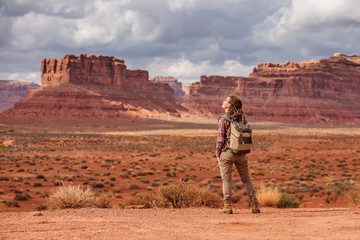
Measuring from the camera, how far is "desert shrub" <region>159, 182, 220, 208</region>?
9094mm

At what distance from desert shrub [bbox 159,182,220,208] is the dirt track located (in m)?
1.42

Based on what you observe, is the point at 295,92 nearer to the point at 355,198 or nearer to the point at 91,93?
the point at 91,93

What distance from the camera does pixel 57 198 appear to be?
8547 millimetres

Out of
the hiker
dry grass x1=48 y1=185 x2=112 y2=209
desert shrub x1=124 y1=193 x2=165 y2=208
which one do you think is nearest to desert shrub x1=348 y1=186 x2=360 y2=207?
the hiker

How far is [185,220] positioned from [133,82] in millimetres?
141111

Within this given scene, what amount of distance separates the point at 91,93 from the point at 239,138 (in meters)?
119

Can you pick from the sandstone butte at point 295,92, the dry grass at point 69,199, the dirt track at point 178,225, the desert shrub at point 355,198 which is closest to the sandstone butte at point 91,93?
the sandstone butte at point 295,92

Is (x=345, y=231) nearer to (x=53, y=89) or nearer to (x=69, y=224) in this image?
(x=69, y=224)

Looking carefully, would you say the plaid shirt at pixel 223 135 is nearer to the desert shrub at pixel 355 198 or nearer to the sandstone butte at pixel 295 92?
the desert shrub at pixel 355 198

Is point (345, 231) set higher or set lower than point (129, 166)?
higher

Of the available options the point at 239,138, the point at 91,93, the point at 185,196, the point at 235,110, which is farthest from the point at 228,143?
the point at 91,93

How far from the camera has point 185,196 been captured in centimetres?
911

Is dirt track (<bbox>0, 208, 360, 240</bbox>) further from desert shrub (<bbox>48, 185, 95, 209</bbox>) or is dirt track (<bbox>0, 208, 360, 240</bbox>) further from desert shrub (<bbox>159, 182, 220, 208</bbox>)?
desert shrub (<bbox>159, 182, 220, 208</bbox>)

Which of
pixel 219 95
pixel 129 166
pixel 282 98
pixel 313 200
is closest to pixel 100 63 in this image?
pixel 219 95
